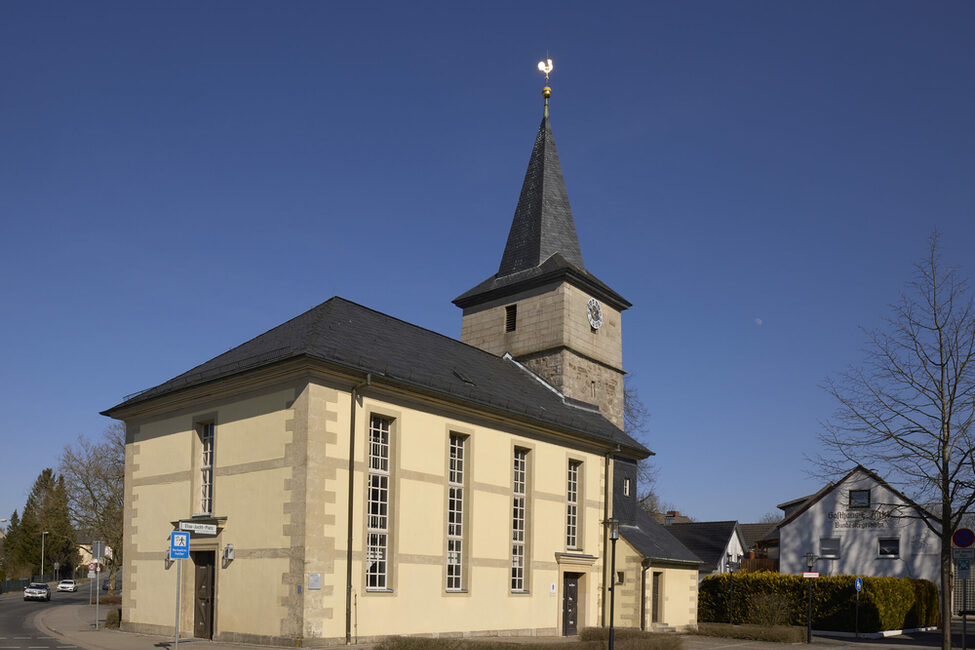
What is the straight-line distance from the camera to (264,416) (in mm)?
20766

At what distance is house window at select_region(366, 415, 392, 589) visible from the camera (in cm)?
2092

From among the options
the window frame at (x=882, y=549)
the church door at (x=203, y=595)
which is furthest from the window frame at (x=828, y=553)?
the church door at (x=203, y=595)

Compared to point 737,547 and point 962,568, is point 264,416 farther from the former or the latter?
point 737,547

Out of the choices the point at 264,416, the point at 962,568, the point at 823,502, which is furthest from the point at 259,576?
the point at 823,502

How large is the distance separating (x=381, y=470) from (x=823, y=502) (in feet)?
113

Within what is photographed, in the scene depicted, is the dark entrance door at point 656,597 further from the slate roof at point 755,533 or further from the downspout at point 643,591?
the slate roof at point 755,533

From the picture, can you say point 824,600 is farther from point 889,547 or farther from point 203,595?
point 203,595

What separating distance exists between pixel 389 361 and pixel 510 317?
15.2m

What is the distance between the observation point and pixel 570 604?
28234 millimetres

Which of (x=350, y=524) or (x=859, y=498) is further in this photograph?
(x=859, y=498)

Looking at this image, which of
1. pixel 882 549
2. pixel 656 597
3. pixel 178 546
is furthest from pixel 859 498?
pixel 178 546

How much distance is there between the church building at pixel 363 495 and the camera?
64.4 ft

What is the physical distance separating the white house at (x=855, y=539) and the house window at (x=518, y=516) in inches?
942

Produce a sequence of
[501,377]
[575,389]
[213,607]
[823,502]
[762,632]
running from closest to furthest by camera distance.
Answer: [213,607] < [762,632] < [501,377] < [575,389] < [823,502]
